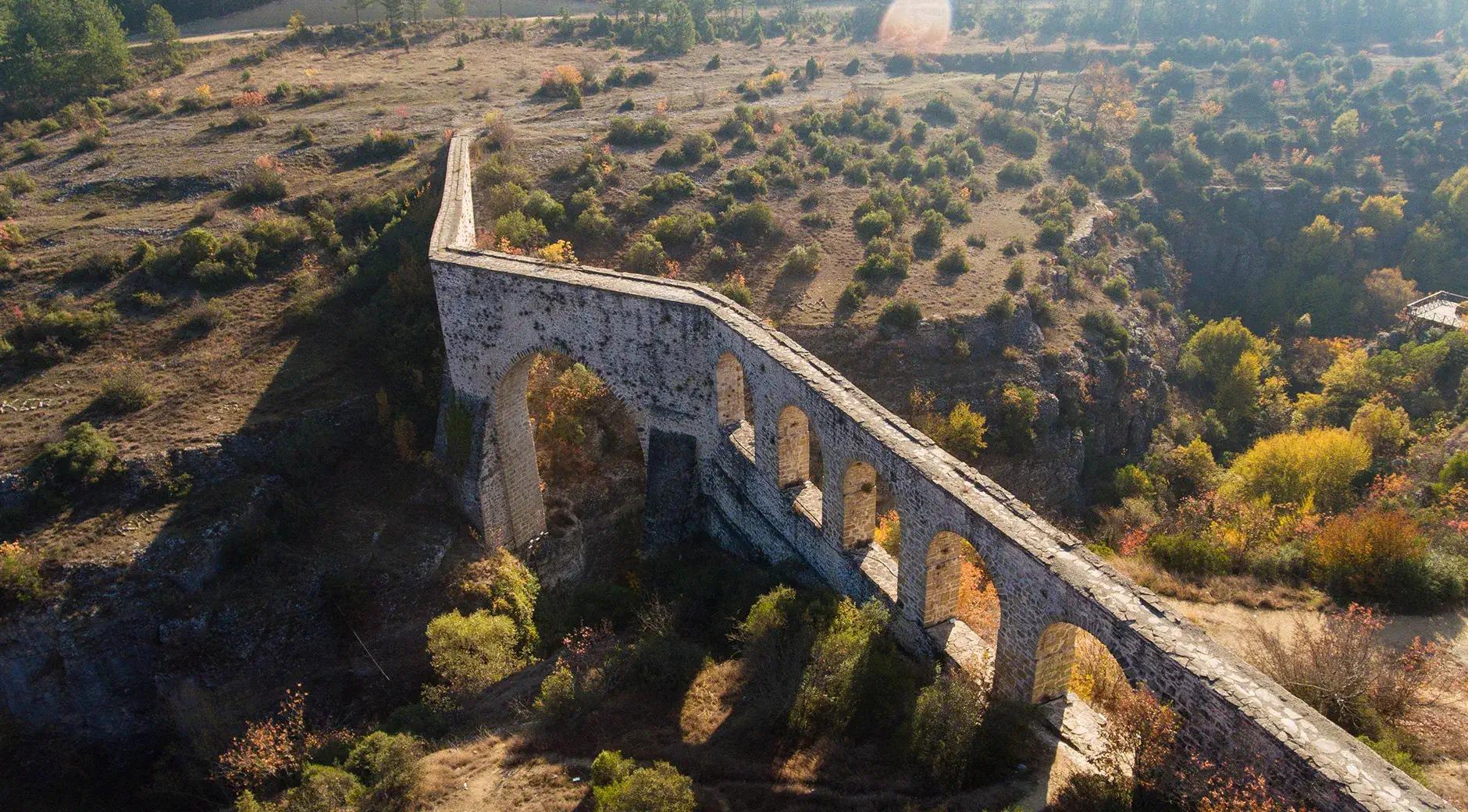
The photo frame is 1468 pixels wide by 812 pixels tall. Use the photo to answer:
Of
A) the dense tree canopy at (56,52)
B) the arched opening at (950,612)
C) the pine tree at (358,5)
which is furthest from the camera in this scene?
the pine tree at (358,5)

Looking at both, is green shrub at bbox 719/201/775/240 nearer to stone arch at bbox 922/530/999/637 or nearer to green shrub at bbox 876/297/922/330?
green shrub at bbox 876/297/922/330

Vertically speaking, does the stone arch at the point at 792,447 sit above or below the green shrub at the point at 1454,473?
above

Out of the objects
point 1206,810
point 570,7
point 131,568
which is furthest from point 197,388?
point 570,7

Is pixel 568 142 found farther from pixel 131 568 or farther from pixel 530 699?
pixel 530 699

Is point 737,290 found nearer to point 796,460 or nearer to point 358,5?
point 796,460

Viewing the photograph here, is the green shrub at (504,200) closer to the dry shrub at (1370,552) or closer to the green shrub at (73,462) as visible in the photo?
the green shrub at (73,462)

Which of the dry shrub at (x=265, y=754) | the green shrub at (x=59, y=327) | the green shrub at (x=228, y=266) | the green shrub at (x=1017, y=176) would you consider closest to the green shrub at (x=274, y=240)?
the green shrub at (x=228, y=266)
